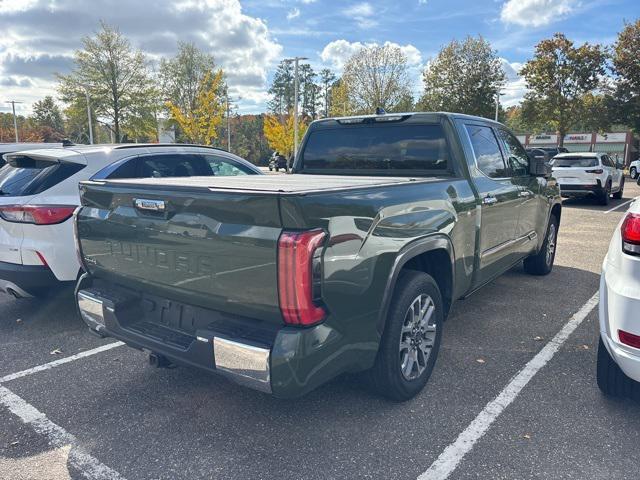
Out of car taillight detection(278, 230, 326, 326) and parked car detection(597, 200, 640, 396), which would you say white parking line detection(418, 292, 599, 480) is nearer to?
parked car detection(597, 200, 640, 396)

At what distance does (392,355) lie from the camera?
115 inches

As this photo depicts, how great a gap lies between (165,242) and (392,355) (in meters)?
1.46

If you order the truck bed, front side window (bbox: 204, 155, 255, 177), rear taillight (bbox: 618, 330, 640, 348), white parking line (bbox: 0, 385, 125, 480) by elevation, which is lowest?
white parking line (bbox: 0, 385, 125, 480)

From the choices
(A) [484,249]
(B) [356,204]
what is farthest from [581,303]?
(B) [356,204]

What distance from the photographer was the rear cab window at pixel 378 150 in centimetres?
409

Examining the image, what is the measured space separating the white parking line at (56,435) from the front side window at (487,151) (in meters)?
3.50

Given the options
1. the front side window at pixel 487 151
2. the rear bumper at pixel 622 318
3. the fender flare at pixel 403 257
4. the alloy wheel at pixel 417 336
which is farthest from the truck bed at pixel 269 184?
the rear bumper at pixel 622 318

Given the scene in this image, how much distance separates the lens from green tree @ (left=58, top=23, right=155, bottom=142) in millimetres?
33281

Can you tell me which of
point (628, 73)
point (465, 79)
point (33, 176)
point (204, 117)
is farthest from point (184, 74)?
point (33, 176)

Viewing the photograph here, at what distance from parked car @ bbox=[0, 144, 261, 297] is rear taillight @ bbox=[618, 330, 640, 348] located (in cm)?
424

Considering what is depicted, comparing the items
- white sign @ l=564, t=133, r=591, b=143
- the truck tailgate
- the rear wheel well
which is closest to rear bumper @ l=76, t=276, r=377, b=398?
the truck tailgate

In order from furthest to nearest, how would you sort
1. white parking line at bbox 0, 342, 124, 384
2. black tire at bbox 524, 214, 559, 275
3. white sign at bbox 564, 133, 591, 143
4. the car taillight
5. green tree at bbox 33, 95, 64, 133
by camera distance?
1. green tree at bbox 33, 95, 64, 133
2. white sign at bbox 564, 133, 591, 143
3. black tire at bbox 524, 214, 559, 275
4. white parking line at bbox 0, 342, 124, 384
5. the car taillight

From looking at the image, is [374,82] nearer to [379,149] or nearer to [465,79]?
[465,79]

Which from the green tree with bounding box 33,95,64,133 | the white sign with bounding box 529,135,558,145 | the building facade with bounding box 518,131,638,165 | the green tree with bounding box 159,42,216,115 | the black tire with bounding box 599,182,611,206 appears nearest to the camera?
the black tire with bounding box 599,182,611,206
